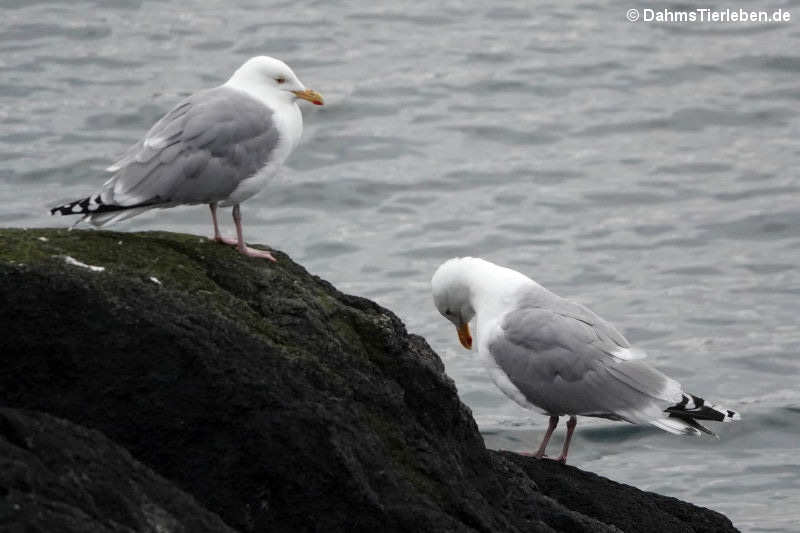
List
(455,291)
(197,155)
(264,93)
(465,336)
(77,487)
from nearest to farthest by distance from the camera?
(77,487), (197,155), (264,93), (455,291), (465,336)

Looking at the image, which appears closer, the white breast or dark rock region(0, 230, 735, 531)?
dark rock region(0, 230, 735, 531)

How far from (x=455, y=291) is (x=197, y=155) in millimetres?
1815

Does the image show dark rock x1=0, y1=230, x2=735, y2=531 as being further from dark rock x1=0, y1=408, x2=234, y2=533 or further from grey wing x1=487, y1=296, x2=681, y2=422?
grey wing x1=487, y1=296, x2=681, y2=422

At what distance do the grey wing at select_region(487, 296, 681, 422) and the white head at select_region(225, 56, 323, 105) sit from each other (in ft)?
4.93

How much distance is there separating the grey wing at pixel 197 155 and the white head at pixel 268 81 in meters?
0.18

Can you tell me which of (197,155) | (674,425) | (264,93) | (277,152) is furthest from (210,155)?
(674,425)

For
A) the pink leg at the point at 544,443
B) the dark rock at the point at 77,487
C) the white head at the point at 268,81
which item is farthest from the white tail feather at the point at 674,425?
the dark rock at the point at 77,487

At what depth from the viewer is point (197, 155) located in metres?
5.84

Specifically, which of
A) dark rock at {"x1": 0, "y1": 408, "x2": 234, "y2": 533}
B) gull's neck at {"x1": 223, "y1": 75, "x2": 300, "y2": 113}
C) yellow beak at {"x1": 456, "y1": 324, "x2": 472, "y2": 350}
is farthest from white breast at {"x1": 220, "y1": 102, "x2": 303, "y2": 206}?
dark rock at {"x1": 0, "y1": 408, "x2": 234, "y2": 533}

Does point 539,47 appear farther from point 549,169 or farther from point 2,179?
point 2,179

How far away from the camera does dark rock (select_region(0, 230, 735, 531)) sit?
156 inches

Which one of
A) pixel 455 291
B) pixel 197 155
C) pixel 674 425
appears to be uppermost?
pixel 197 155

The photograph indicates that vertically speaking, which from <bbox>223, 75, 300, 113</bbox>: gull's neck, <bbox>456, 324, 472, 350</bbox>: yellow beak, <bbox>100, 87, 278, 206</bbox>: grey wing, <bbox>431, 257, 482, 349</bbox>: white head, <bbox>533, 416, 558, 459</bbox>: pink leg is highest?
<bbox>223, 75, 300, 113</bbox>: gull's neck

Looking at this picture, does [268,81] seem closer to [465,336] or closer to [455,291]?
[455,291]
